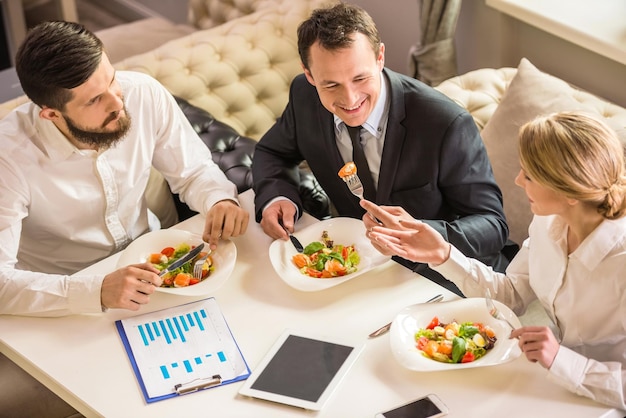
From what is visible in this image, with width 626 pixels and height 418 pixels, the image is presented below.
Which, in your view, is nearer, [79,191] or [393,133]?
[393,133]

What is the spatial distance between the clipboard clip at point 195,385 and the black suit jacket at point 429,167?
0.63m

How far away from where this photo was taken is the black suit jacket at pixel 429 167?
88.9 inches

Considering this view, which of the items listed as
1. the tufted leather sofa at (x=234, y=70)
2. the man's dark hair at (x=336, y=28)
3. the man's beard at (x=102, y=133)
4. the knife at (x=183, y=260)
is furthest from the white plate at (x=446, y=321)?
the tufted leather sofa at (x=234, y=70)

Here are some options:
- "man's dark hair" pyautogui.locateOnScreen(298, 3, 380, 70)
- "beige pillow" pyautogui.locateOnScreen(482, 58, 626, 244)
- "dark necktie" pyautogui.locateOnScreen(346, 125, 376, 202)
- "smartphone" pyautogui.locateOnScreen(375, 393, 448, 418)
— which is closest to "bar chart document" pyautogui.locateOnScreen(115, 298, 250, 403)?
"smartphone" pyautogui.locateOnScreen(375, 393, 448, 418)

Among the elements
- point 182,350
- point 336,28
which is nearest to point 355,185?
point 336,28

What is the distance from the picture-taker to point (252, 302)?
6.91 feet

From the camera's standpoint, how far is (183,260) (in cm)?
218

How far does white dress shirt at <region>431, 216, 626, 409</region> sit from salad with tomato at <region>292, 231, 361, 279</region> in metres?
0.24

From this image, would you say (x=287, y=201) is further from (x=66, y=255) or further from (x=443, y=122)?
(x=66, y=255)

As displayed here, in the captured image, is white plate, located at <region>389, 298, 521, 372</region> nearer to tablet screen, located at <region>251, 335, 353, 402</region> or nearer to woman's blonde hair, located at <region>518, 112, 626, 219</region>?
tablet screen, located at <region>251, 335, 353, 402</region>

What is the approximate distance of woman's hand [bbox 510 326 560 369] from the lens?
1.73 m

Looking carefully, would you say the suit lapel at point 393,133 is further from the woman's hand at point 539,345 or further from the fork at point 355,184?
the woman's hand at point 539,345

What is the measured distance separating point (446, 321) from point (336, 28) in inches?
31.1

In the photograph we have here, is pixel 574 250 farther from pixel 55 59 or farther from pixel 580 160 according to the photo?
pixel 55 59
